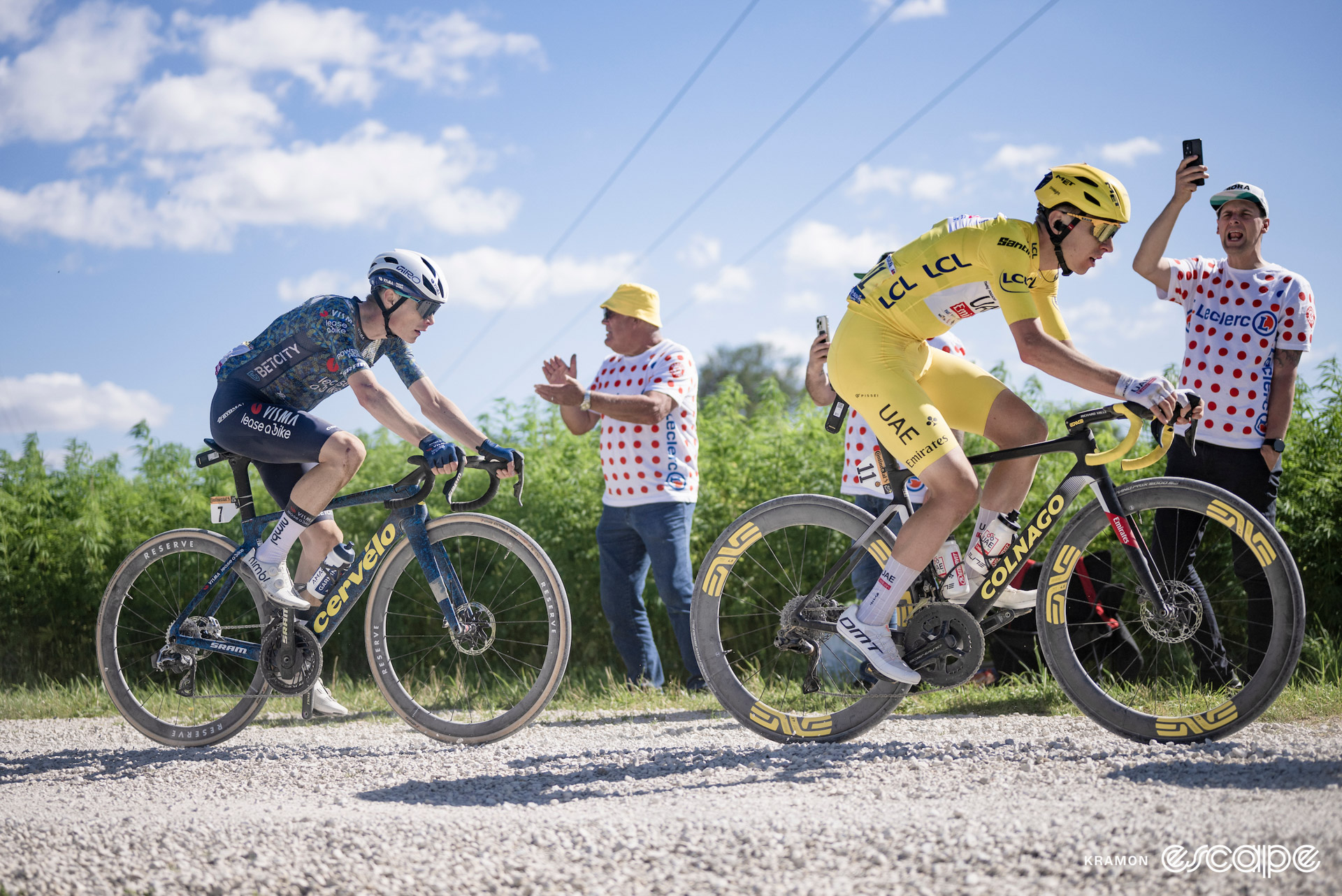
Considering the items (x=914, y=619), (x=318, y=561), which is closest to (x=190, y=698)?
(x=318, y=561)

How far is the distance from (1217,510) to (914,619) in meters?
1.20

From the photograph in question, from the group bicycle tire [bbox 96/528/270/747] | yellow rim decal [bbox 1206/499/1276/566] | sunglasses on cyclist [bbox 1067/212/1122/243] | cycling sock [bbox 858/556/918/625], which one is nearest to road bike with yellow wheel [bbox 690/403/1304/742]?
yellow rim decal [bbox 1206/499/1276/566]

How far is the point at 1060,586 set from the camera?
388 centimetres

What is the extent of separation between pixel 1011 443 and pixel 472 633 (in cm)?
243

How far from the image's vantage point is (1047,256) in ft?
12.9

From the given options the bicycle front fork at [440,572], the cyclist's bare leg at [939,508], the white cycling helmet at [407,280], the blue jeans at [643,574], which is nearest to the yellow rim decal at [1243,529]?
Result: the cyclist's bare leg at [939,508]

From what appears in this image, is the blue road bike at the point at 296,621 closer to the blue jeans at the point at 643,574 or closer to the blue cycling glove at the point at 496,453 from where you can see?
the blue cycling glove at the point at 496,453

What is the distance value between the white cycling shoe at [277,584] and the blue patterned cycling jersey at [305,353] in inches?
30.5

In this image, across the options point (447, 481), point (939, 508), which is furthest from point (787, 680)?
point (447, 481)

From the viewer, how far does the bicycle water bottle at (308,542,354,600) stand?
15.4 feet

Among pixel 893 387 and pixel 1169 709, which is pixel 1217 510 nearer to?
pixel 1169 709

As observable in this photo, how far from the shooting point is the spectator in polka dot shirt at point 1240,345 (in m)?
4.78

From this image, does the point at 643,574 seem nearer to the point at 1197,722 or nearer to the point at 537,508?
the point at 537,508

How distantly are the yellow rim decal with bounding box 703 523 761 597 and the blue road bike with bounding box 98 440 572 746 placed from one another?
2.11 feet
